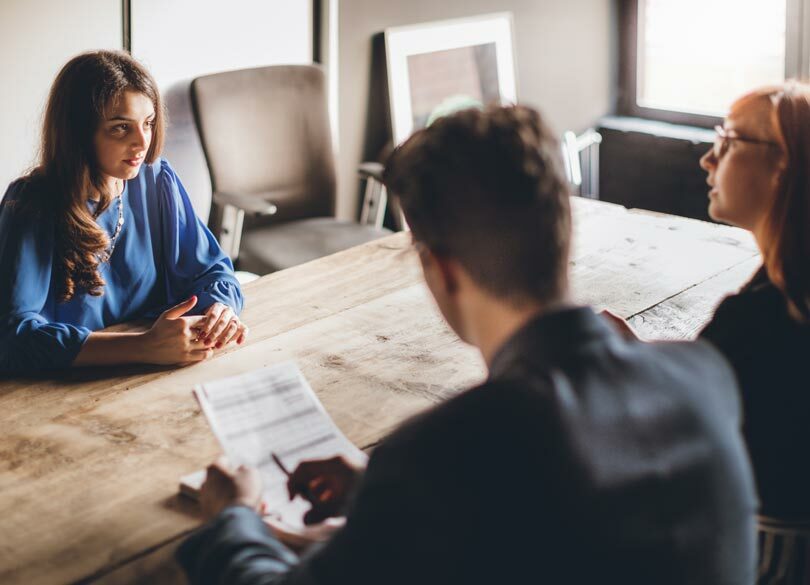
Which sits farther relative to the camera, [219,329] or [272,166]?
[272,166]

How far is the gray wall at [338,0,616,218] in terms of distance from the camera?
3957 millimetres

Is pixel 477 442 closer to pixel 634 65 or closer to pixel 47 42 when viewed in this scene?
pixel 47 42

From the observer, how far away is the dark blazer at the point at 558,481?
83 centimetres

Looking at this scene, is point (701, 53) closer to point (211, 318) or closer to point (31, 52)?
point (31, 52)

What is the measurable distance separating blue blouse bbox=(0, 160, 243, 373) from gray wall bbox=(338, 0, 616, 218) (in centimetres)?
182

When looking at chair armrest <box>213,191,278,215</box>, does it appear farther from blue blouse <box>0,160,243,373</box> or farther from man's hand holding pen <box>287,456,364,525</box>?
man's hand holding pen <box>287,456,364,525</box>

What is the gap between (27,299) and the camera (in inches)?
75.4

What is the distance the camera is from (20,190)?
199 cm

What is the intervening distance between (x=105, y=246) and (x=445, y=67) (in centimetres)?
245

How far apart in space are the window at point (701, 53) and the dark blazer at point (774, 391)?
11.0 ft

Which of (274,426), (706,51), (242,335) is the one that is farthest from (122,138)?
(706,51)

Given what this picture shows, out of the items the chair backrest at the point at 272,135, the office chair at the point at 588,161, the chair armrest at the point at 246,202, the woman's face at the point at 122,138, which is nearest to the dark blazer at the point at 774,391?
the woman's face at the point at 122,138

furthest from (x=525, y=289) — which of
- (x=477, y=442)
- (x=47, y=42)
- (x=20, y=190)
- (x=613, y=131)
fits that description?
(x=613, y=131)

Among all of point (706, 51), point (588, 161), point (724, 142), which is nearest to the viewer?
point (724, 142)
